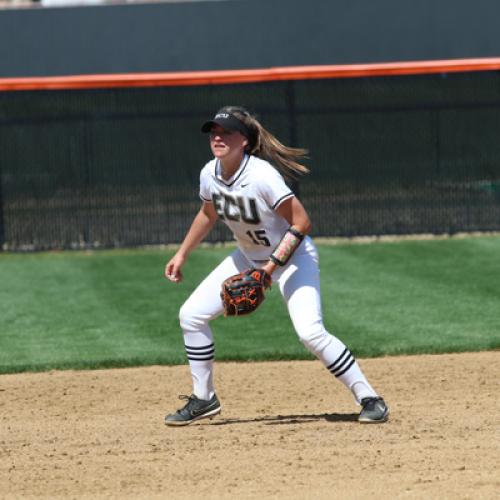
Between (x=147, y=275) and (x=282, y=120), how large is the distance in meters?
3.31

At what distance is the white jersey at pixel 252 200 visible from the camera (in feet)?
23.1

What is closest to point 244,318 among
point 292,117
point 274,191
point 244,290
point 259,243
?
point 259,243

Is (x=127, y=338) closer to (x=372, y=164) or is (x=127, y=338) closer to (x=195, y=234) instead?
(x=195, y=234)

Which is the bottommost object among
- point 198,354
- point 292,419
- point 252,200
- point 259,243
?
point 292,419

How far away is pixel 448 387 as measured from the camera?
8648 mm

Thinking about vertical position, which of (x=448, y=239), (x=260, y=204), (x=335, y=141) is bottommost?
(x=448, y=239)

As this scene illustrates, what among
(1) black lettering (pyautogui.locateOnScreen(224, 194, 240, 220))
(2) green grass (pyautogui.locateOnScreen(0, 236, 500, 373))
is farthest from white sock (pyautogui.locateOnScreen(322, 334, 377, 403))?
(2) green grass (pyautogui.locateOnScreen(0, 236, 500, 373))

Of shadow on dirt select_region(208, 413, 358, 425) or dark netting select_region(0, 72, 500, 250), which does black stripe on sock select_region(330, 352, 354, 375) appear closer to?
shadow on dirt select_region(208, 413, 358, 425)

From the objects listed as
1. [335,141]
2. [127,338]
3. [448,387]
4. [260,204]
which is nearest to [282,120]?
[335,141]

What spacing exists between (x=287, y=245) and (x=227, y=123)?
2.50 ft

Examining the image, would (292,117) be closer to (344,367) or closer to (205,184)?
(205,184)

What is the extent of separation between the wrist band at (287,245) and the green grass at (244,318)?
321 centimetres

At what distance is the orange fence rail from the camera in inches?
625

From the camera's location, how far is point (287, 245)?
277 inches
